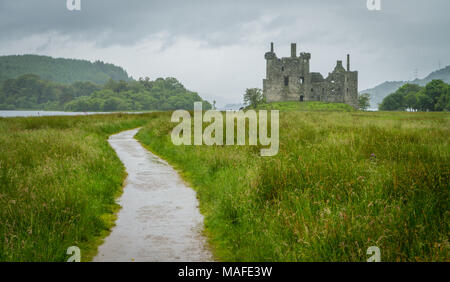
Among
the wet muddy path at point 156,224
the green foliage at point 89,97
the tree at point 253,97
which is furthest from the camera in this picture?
the green foliage at point 89,97

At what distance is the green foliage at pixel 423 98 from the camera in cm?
6688

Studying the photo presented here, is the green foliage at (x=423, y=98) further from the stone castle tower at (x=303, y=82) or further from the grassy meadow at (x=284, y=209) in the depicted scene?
the grassy meadow at (x=284, y=209)

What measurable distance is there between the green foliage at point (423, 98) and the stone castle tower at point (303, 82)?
15.0 metres

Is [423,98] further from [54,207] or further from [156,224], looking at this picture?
[54,207]

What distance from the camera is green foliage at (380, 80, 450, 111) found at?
219 feet

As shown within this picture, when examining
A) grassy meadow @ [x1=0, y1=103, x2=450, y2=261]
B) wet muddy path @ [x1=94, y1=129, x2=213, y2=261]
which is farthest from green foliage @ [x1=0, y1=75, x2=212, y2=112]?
grassy meadow @ [x1=0, y1=103, x2=450, y2=261]

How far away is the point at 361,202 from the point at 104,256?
393 cm

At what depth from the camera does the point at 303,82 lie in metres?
74.9

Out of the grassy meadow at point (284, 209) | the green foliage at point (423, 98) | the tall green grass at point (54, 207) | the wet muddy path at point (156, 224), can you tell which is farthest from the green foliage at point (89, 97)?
the grassy meadow at point (284, 209)

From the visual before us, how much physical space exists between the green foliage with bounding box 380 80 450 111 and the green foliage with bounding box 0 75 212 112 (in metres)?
94.1

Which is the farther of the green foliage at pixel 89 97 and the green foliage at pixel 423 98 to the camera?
the green foliage at pixel 89 97

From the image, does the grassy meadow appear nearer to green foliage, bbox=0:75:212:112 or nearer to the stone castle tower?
the stone castle tower
